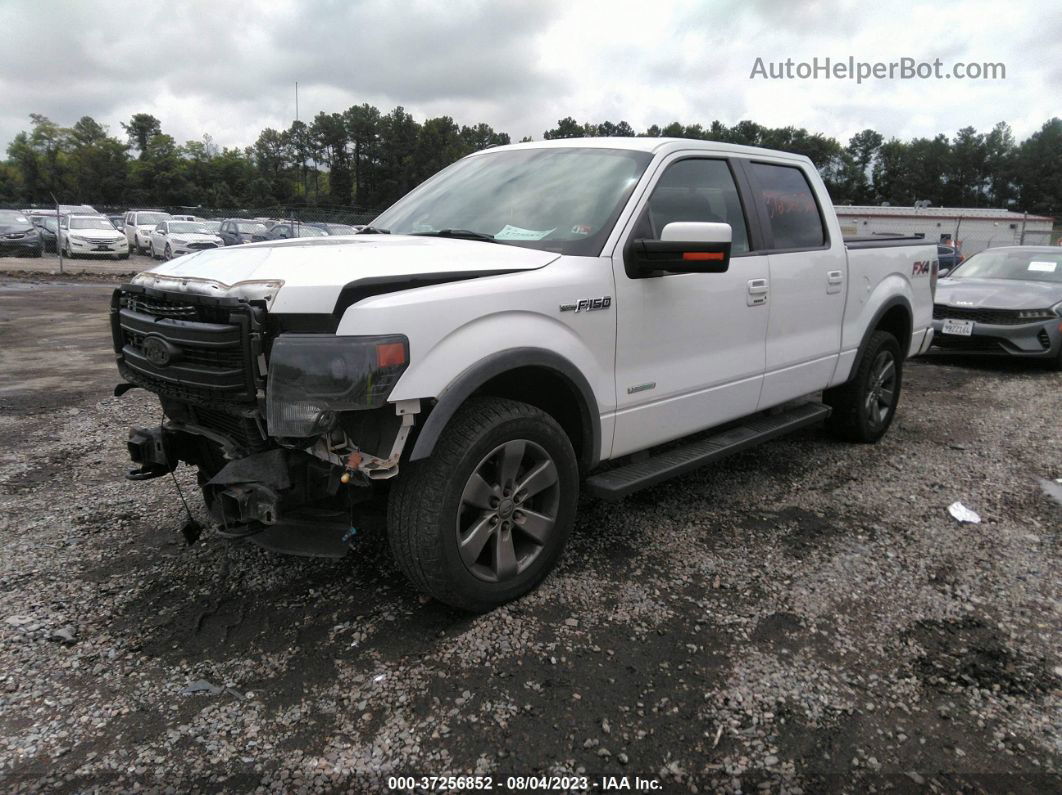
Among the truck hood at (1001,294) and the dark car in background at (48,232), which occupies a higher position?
the dark car in background at (48,232)

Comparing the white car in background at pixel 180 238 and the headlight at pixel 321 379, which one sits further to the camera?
the white car in background at pixel 180 238

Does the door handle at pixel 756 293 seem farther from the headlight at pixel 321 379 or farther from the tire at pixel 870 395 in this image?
the headlight at pixel 321 379

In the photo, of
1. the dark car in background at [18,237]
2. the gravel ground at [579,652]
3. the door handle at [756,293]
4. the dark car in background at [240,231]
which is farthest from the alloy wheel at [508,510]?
the dark car in background at [18,237]

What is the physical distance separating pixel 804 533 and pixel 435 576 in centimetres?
220

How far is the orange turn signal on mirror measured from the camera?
95.7 inches

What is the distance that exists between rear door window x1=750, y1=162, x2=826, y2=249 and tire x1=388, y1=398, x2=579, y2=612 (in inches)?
84.3

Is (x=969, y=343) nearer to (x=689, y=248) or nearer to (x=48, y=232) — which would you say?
(x=689, y=248)

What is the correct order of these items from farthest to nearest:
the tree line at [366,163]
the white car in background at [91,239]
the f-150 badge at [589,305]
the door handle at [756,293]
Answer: the tree line at [366,163] → the white car in background at [91,239] → the door handle at [756,293] → the f-150 badge at [589,305]

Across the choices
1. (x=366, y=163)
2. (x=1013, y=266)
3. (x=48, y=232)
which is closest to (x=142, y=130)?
(x=366, y=163)

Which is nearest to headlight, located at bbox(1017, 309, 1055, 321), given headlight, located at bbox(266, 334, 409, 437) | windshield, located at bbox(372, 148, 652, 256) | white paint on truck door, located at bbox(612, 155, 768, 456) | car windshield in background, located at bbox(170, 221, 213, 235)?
white paint on truck door, located at bbox(612, 155, 768, 456)

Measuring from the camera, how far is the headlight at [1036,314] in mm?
8766

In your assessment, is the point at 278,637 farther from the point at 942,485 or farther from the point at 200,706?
the point at 942,485

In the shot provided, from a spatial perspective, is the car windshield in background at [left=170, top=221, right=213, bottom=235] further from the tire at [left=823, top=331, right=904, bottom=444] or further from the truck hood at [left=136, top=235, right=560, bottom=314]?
the truck hood at [left=136, top=235, right=560, bottom=314]

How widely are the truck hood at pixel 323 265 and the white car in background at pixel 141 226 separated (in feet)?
88.6
